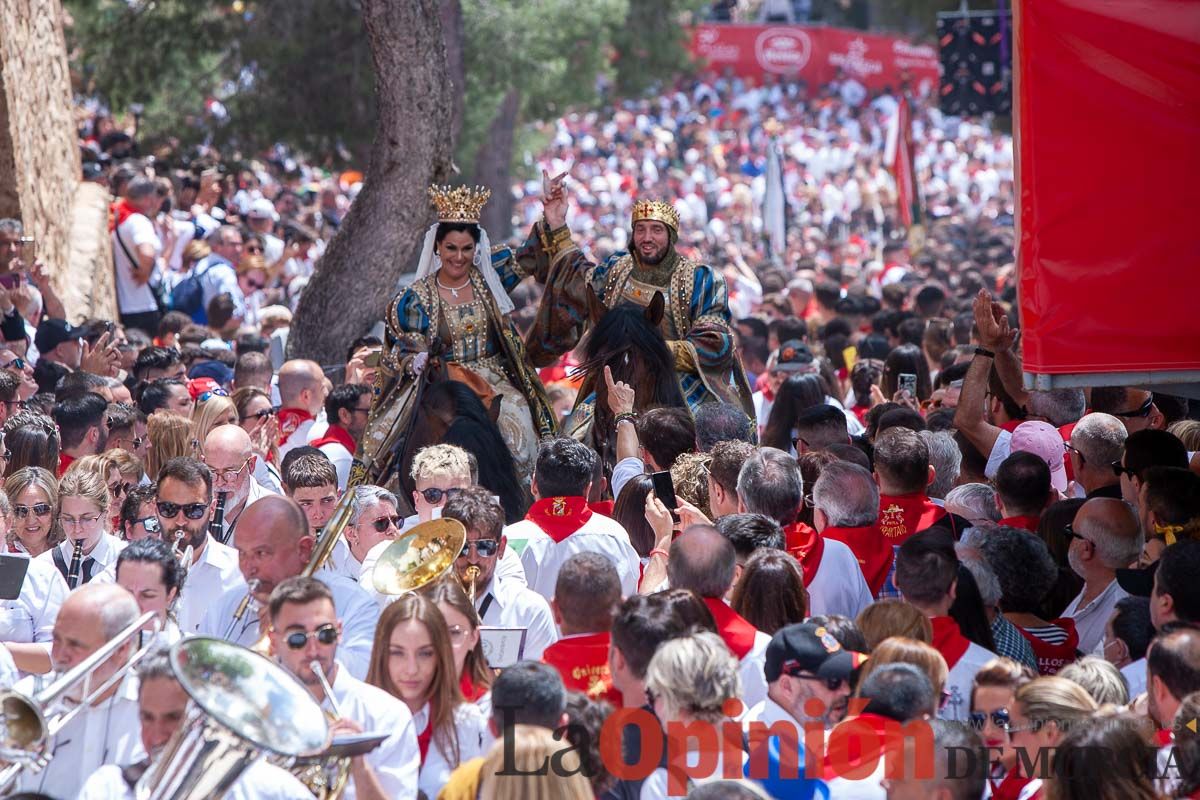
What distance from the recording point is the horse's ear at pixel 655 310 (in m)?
9.63

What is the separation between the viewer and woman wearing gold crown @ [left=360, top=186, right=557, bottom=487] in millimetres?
9562

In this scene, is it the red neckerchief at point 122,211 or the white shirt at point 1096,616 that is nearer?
the white shirt at point 1096,616

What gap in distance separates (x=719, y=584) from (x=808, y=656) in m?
0.75

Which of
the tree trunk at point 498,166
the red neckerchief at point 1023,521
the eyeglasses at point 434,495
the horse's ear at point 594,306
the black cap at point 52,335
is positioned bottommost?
the tree trunk at point 498,166

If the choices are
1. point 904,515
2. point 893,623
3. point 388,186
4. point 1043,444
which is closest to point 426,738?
point 893,623

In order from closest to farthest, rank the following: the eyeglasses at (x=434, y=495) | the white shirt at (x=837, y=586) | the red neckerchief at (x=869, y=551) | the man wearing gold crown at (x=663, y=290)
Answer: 1. the white shirt at (x=837, y=586)
2. the red neckerchief at (x=869, y=551)
3. the eyeglasses at (x=434, y=495)
4. the man wearing gold crown at (x=663, y=290)

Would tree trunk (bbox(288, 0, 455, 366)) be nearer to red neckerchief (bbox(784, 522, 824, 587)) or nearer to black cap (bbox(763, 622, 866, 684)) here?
red neckerchief (bbox(784, 522, 824, 587))

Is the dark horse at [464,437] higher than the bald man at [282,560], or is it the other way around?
the bald man at [282,560]

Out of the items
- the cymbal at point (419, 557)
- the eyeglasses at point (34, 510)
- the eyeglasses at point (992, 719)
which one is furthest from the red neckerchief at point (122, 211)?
the eyeglasses at point (992, 719)

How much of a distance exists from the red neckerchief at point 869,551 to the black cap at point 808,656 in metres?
1.82

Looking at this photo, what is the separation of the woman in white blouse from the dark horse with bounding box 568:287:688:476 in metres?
4.37

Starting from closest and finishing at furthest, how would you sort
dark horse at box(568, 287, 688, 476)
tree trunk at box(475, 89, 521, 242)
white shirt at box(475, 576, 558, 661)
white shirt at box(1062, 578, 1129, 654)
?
1. white shirt at box(475, 576, 558, 661)
2. white shirt at box(1062, 578, 1129, 654)
3. dark horse at box(568, 287, 688, 476)
4. tree trunk at box(475, 89, 521, 242)

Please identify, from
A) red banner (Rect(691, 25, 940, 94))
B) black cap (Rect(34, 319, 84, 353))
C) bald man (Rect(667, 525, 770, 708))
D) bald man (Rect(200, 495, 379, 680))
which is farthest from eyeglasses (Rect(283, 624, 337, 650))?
red banner (Rect(691, 25, 940, 94))

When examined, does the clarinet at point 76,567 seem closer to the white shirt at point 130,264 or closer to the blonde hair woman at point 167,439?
the blonde hair woman at point 167,439
